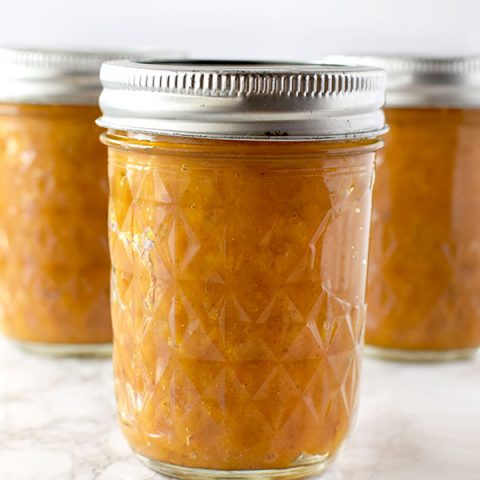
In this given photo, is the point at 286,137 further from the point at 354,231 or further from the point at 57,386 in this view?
the point at 57,386

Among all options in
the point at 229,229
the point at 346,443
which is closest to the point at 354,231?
the point at 229,229

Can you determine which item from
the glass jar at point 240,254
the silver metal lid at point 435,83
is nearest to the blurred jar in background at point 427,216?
the silver metal lid at point 435,83

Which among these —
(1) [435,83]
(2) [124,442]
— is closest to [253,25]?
(1) [435,83]

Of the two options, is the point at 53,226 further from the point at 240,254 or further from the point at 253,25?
the point at 253,25

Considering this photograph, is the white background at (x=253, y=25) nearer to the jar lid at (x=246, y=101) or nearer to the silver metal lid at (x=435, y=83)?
the silver metal lid at (x=435, y=83)

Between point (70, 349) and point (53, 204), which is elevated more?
point (53, 204)

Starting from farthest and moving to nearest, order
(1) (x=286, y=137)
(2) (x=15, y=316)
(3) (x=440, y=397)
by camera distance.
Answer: (2) (x=15, y=316)
(3) (x=440, y=397)
(1) (x=286, y=137)
